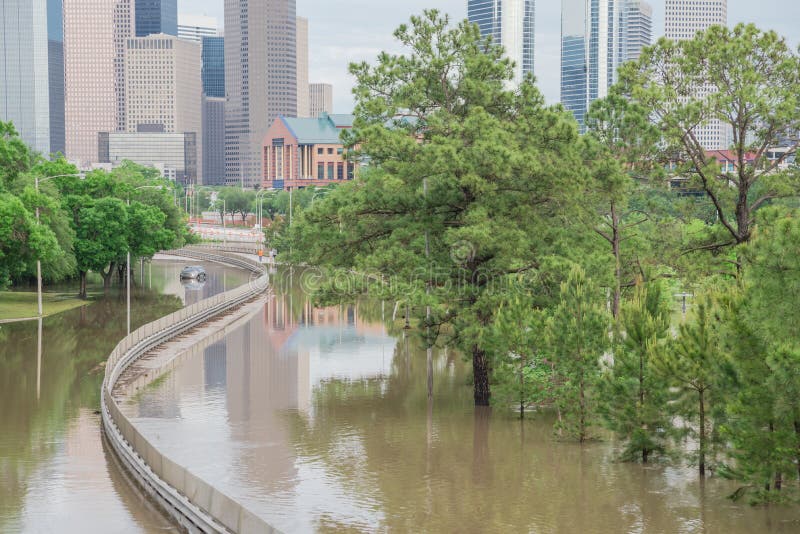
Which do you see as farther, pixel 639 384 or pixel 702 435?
pixel 639 384

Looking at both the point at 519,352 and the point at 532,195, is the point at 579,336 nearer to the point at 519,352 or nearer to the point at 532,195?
the point at 519,352

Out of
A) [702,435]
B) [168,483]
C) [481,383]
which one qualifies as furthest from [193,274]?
[702,435]

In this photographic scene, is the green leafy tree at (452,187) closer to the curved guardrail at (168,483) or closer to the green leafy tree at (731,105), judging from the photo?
the green leafy tree at (731,105)

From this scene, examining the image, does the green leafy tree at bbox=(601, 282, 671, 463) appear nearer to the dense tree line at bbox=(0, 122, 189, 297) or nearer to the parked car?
the dense tree line at bbox=(0, 122, 189, 297)

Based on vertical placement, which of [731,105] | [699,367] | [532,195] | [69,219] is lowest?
[699,367]

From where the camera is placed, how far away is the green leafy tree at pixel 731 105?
3719 centimetres

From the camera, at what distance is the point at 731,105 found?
37500 mm

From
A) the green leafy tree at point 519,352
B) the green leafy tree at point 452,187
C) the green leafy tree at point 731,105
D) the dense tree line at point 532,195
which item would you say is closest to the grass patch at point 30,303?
the dense tree line at point 532,195

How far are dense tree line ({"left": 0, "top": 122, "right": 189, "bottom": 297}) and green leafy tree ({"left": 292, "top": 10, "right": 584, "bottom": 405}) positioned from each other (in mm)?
25163

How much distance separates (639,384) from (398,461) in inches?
291

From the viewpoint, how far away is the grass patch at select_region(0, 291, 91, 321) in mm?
69200

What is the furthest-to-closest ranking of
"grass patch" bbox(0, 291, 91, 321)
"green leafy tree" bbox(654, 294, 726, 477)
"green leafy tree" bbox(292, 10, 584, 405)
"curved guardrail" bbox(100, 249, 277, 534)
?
"grass patch" bbox(0, 291, 91, 321) < "green leafy tree" bbox(292, 10, 584, 405) < "green leafy tree" bbox(654, 294, 726, 477) < "curved guardrail" bbox(100, 249, 277, 534)

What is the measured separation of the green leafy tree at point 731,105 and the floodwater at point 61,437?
22.6 m

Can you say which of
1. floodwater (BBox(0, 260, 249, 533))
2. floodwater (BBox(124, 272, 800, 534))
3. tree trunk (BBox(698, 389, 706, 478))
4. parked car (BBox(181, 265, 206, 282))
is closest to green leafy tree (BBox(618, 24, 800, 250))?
floodwater (BBox(124, 272, 800, 534))
